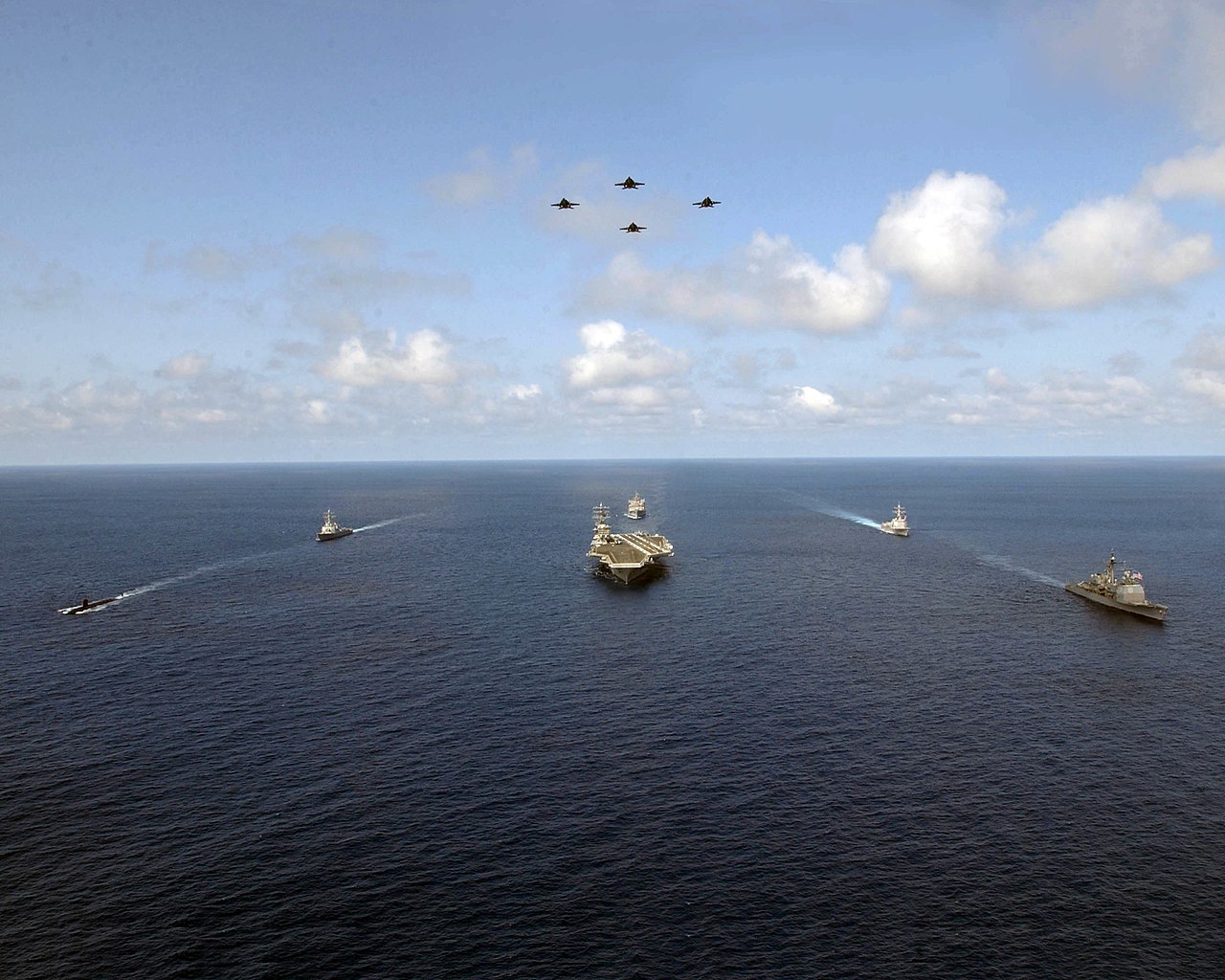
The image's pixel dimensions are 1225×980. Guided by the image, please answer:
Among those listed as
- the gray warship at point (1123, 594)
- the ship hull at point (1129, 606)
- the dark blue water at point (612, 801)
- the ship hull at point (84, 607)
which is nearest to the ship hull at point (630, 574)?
the dark blue water at point (612, 801)

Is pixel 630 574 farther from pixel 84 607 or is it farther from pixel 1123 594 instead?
pixel 84 607

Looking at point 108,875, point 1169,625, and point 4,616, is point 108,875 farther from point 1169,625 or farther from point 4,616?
point 1169,625

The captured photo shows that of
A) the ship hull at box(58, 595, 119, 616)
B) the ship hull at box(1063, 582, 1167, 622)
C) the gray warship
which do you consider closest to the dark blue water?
the ship hull at box(1063, 582, 1167, 622)

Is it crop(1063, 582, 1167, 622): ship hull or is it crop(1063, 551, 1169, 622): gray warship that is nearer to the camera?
crop(1063, 582, 1167, 622): ship hull

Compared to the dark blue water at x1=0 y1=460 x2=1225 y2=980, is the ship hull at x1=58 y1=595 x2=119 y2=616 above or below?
above

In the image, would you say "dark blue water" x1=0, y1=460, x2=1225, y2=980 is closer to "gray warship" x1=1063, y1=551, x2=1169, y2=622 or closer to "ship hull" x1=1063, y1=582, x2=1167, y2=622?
"ship hull" x1=1063, y1=582, x2=1167, y2=622

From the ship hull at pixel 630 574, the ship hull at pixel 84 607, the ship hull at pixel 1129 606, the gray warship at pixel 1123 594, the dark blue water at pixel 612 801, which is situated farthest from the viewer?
the ship hull at pixel 630 574

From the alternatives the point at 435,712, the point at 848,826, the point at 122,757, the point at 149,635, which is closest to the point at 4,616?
the point at 149,635

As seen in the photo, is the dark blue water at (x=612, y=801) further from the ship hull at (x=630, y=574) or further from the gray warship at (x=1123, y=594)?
the ship hull at (x=630, y=574)
